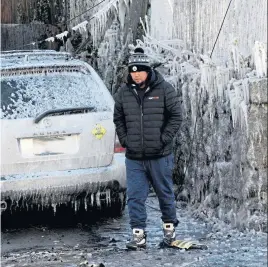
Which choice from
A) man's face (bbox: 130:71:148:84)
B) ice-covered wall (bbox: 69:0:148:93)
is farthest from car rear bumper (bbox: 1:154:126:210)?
ice-covered wall (bbox: 69:0:148:93)

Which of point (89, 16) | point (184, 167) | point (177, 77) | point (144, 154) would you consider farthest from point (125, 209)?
point (89, 16)

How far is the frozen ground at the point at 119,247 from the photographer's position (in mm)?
6531

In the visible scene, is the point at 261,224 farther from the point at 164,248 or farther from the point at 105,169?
the point at 105,169

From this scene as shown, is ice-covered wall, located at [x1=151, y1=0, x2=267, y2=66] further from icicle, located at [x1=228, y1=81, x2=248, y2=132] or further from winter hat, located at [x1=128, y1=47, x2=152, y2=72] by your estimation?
winter hat, located at [x1=128, y1=47, x2=152, y2=72]

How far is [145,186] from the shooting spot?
715 cm

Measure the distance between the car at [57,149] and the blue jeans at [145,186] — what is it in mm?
680

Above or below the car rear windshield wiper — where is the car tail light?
below

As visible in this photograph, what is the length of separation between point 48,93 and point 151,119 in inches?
55.4

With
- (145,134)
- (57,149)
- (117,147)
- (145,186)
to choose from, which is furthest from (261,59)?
(57,149)

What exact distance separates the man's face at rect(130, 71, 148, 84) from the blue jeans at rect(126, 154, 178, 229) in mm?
672

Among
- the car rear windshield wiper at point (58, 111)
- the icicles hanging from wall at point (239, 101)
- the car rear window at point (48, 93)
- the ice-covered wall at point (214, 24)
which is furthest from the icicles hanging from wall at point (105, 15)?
the icicles hanging from wall at point (239, 101)

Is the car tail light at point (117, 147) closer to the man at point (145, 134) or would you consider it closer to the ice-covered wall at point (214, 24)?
the man at point (145, 134)

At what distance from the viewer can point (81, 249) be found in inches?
279

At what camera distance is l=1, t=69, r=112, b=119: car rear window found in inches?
307
